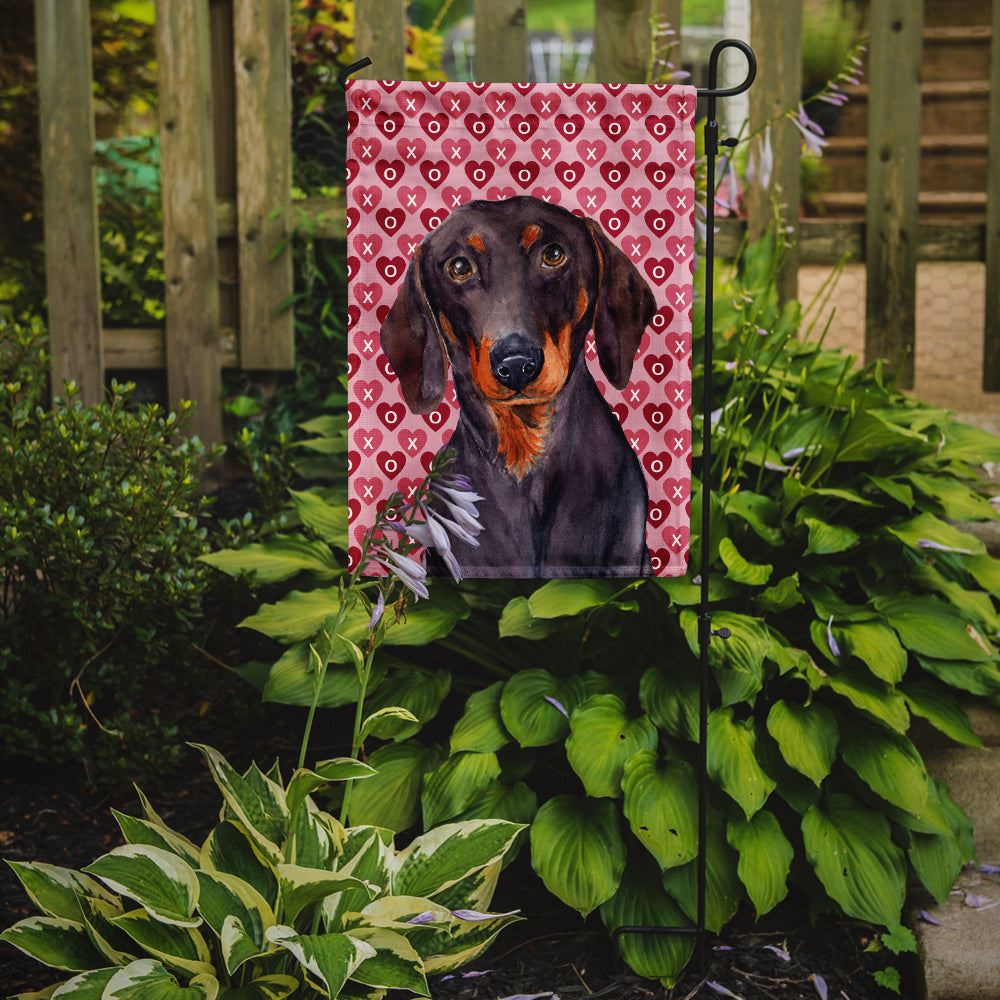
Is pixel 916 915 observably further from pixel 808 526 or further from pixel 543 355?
pixel 543 355

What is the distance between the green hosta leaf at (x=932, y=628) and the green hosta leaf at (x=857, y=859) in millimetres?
380

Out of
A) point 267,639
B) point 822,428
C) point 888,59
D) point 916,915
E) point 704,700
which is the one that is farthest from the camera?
point 888,59

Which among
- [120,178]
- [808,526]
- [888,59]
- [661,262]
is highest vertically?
[888,59]

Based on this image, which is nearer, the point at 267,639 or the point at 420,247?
the point at 420,247

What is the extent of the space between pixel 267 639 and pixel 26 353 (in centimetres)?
101

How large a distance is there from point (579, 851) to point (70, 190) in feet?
9.07

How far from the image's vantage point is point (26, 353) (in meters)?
2.74

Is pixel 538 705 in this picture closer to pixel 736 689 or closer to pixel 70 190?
pixel 736 689

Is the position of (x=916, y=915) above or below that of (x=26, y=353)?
below

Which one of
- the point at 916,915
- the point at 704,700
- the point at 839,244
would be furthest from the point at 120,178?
the point at 916,915

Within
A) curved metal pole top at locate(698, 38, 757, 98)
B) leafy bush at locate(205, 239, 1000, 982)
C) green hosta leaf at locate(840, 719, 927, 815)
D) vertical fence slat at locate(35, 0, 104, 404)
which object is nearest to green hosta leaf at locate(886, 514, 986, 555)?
leafy bush at locate(205, 239, 1000, 982)

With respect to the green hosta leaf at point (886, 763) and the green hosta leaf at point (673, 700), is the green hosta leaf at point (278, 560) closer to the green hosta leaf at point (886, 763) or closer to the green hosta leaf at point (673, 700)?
the green hosta leaf at point (673, 700)

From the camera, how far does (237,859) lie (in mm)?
1749

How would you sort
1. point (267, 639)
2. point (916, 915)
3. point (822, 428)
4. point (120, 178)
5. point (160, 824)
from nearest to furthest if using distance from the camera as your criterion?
1. point (160, 824)
2. point (916, 915)
3. point (822, 428)
4. point (267, 639)
5. point (120, 178)
